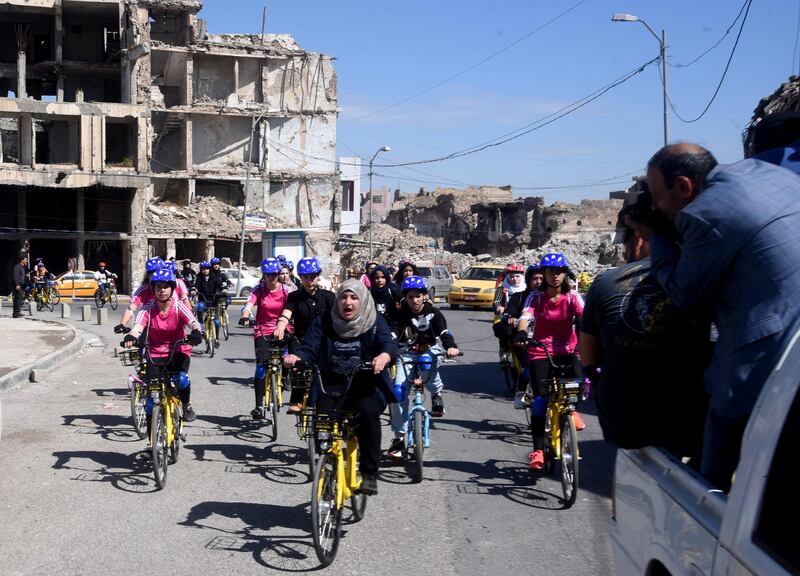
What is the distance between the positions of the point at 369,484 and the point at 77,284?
42.0 meters

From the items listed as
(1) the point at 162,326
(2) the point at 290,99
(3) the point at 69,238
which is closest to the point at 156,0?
(2) the point at 290,99

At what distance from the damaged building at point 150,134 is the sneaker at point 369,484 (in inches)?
1633

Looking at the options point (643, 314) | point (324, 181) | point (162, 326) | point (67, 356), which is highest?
point (324, 181)

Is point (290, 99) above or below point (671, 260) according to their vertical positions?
above

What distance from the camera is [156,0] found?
59750 mm

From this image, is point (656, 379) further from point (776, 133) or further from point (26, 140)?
point (26, 140)

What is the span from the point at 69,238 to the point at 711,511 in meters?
55.9

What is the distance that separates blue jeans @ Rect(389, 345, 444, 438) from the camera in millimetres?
9180

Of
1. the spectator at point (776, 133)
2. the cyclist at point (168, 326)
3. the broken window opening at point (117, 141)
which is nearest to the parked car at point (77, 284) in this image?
the broken window opening at point (117, 141)

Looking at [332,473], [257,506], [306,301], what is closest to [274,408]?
[306,301]

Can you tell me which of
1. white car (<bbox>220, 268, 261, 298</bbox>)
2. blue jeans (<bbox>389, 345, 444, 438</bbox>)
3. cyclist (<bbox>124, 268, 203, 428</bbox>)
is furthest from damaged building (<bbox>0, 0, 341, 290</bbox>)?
blue jeans (<bbox>389, 345, 444, 438</bbox>)

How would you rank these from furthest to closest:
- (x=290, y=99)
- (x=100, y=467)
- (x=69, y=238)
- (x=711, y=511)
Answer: (x=290, y=99) < (x=69, y=238) < (x=100, y=467) < (x=711, y=511)

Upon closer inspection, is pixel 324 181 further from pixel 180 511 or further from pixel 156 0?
pixel 180 511

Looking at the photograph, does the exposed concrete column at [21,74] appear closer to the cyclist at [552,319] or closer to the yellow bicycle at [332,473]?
the cyclist at [552,319]
